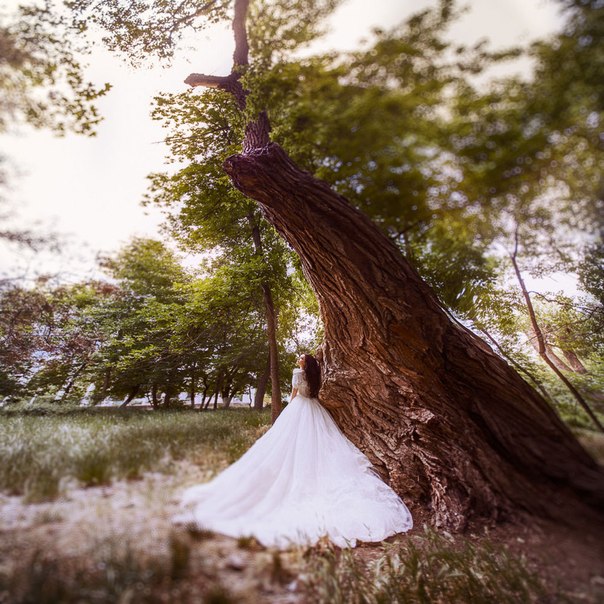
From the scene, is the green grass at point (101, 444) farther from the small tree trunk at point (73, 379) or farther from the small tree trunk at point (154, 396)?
the small tree trunk at point (73, 379)

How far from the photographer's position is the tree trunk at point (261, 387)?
3704 millimetres

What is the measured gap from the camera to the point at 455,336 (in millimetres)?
2984

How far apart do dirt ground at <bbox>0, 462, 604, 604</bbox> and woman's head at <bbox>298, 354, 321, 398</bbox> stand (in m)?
2.01

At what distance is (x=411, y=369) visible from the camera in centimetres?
304

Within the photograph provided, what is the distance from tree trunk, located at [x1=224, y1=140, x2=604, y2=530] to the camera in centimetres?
249

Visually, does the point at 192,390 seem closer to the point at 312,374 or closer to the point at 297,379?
the point at 297,379

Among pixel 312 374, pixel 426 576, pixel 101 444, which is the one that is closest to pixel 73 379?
pixel 101 444

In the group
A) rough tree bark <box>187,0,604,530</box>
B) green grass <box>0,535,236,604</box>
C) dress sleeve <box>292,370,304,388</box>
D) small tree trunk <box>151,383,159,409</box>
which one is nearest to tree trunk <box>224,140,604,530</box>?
rough tree bark <box>187,0,604,530</box>

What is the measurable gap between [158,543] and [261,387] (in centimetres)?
232

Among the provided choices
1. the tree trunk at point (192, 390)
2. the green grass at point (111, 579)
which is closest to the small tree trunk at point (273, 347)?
the tree trunk at point (192, 390)

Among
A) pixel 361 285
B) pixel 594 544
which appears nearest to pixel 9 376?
pixel 361 285

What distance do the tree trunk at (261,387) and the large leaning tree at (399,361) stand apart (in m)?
0.92

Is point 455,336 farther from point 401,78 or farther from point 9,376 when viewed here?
point 9,376

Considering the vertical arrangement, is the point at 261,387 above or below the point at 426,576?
above
